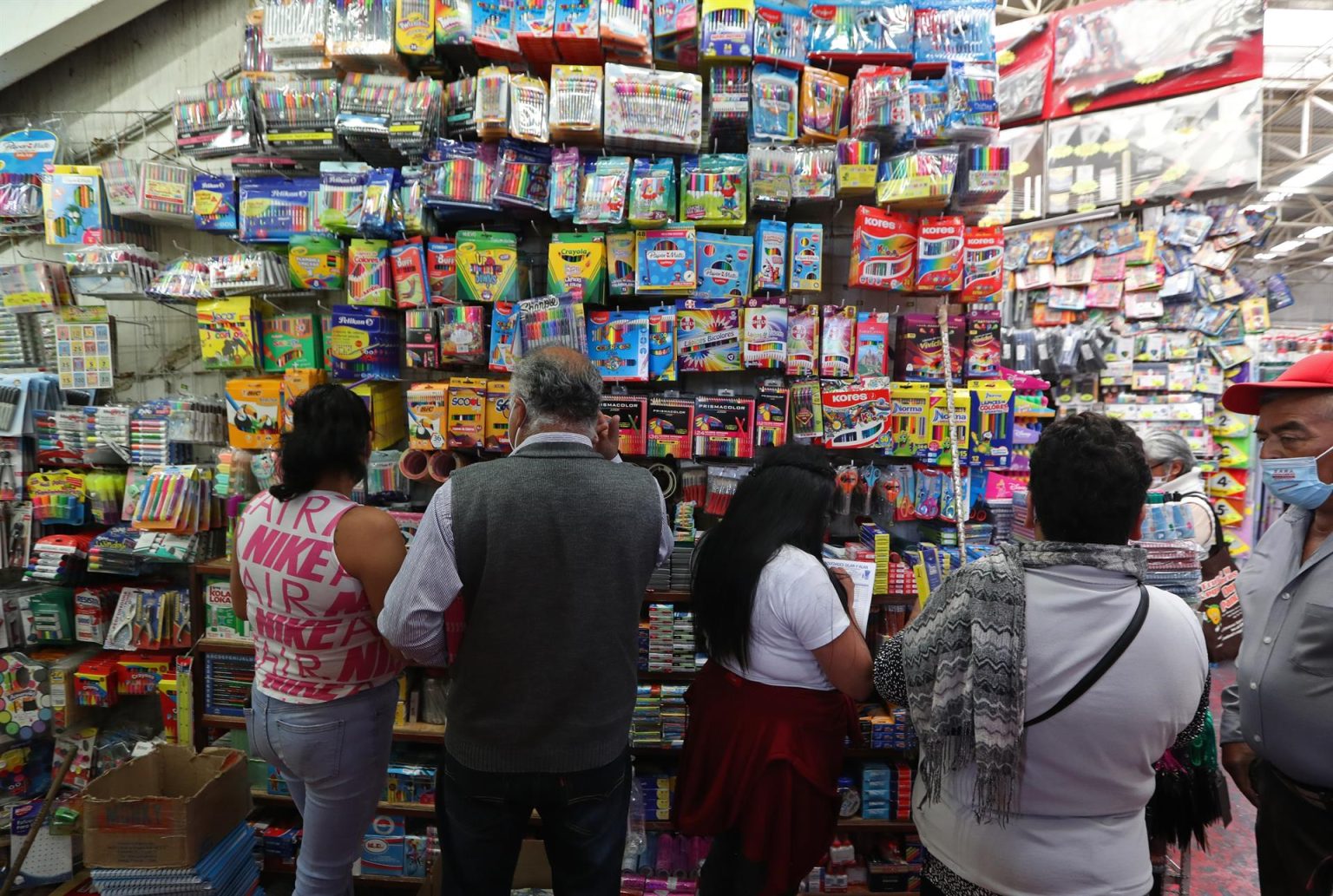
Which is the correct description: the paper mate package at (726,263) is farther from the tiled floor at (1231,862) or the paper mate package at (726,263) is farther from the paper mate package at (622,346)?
the tiled floor at (1231,862)

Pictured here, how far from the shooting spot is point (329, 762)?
1746 mm

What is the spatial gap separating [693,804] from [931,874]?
24.2 inches

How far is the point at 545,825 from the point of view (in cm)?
156

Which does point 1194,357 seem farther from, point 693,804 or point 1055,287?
point 693,804

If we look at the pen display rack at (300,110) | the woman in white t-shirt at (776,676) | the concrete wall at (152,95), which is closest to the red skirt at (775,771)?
the woman in white t-shirt at (776,676)

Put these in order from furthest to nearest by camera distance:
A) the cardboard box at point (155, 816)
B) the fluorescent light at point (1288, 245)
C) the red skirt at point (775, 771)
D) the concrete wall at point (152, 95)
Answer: the fluorescent light at point (1288, 245) < the concrete wall at point (152, 95) < the cardboard box at point (155, 816) < the red skirt at point (775, 771)

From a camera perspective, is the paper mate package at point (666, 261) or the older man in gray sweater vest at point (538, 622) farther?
the paper mate package at point (666, 261)

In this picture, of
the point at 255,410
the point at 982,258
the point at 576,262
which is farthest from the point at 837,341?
the point at 255,410

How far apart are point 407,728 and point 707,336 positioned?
77.9 inches

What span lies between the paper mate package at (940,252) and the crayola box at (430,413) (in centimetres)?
194

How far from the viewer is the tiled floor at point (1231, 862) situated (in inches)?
106

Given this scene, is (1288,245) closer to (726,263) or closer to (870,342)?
(870,342)

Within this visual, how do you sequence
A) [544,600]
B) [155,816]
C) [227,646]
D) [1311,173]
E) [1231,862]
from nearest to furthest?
[544,600] < [155,816] < [227,646] < [1231,862] < [1311,173]

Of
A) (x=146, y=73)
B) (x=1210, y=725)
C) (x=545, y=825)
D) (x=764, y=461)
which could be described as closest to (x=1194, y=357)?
(x=1210, y=725)
